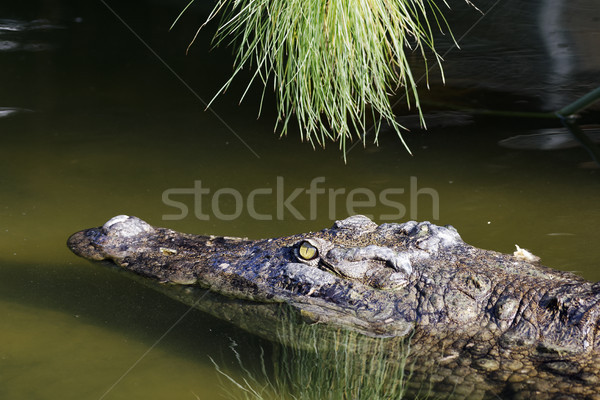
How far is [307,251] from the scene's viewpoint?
149 inches

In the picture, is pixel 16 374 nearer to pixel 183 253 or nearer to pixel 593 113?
pixel 183 253

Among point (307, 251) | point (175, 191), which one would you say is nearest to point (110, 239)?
point (307, 251)

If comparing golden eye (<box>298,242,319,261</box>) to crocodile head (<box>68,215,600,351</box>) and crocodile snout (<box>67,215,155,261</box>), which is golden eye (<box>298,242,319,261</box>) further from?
crocodile snout (<box>67,215,155,261</box>)

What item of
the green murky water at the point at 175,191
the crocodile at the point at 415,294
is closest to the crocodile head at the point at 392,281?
the crocodile at the point at 415,294

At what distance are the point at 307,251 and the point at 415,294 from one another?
637mm

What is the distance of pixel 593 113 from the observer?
24.5 feet

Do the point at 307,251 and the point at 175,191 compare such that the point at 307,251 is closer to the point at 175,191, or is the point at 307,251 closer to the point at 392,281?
the point at 392,281

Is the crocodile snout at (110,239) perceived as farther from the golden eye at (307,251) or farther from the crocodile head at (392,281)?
the golden eye at (307,251)

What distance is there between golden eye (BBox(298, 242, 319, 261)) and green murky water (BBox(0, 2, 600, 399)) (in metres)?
0.56

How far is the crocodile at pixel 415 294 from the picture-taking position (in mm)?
3361

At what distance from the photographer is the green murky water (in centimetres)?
366

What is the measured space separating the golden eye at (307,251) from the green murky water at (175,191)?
1.84ft

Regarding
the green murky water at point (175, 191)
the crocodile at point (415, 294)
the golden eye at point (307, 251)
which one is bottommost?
the green murky water at point (175, 191)

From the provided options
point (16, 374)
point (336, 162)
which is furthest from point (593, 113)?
point (16, 374)
